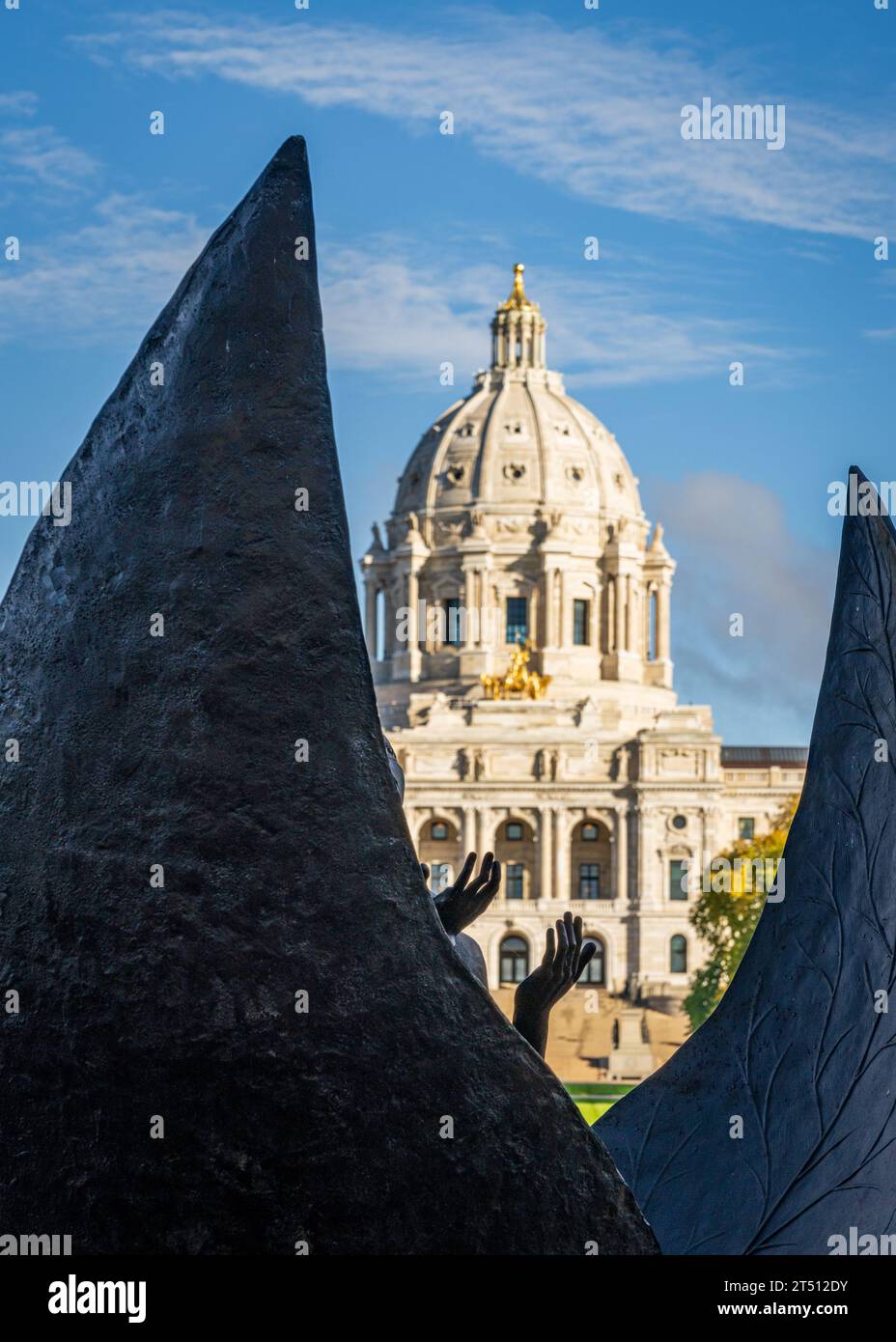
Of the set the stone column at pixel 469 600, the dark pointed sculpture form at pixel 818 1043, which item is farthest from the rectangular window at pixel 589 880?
the dark pointed sculpture form at pixel 818 1043

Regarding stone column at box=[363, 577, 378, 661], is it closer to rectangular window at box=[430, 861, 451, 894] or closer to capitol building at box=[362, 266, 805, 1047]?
capitol building at box=[362, 266, 805, 1047]

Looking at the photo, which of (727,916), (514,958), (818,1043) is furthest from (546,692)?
(818,1043)

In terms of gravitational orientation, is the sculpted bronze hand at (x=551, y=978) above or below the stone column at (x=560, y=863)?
below

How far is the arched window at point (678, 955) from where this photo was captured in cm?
8631

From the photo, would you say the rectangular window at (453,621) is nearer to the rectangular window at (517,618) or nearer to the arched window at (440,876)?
the rectangular window at (517,618)

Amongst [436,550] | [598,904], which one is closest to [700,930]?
[598,904]

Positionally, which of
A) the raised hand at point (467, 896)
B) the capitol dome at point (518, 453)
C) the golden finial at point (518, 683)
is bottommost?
the raised hand at point (467, 896)

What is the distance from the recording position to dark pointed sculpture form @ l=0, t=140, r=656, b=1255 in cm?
716

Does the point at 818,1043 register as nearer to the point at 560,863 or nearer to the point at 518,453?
the point at 560,863

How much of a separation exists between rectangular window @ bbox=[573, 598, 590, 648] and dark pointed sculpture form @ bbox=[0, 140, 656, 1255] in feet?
307

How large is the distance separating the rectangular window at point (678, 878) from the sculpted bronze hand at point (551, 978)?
3146 inches

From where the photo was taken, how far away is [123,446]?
7789 millimetres

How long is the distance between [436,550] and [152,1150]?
94328mm
